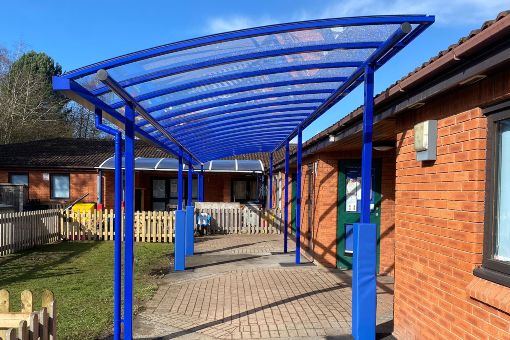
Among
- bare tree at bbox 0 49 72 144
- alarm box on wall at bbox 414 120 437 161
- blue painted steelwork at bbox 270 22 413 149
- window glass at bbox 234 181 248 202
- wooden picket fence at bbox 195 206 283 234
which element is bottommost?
wooden picket fence at bbox 195 206 283 234

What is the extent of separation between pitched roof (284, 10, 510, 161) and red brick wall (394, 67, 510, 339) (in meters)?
0.27

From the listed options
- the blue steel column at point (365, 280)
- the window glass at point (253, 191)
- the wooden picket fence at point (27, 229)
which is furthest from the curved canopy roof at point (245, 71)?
the window glass at point (253, 191)

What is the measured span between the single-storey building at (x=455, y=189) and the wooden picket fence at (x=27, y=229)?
29.5 ft

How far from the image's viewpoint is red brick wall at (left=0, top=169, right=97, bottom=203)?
881 inches

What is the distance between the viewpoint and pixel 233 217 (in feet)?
54.4

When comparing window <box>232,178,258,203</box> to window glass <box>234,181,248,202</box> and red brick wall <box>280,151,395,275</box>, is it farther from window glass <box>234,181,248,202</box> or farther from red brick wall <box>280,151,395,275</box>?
red brick wall <box>280,151,395,275</box>

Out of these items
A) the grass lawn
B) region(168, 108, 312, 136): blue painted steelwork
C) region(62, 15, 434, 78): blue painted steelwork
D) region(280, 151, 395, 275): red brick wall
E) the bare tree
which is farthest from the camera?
the bare tree

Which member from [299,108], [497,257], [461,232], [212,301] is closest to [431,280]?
[461,232]

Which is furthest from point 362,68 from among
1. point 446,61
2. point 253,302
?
point 253,302

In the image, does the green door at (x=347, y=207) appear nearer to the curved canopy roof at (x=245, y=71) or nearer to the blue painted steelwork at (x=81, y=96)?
the curved canopy roof at (x=245, y=71)

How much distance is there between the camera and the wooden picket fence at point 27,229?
35.4ft

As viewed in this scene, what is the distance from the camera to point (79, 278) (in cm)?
831

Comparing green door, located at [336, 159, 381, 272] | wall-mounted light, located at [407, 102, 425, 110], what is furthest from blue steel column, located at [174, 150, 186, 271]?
wall-mounted light, located at [407, 102, 425, 110]

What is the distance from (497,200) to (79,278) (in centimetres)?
732
